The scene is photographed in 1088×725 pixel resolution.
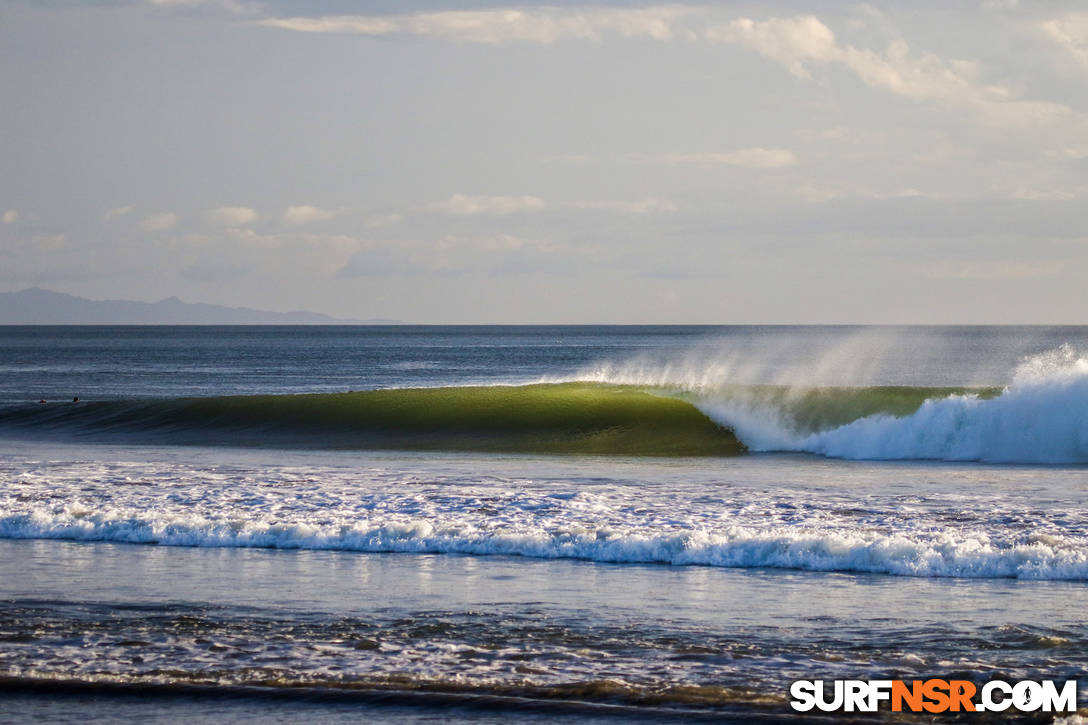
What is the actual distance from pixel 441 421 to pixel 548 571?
17466 mm

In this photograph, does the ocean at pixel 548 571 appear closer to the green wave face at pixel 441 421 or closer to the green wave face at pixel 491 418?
the green wave face at pixel 441 421

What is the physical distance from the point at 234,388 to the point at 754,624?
50557 mm

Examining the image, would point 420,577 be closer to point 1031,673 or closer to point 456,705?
point 456,705

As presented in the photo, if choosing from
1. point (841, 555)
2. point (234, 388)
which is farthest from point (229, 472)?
point (234, 388)

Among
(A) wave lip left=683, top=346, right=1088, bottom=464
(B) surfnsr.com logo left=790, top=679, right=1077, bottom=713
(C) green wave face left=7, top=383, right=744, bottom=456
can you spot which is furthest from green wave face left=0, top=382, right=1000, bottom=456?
(B) surfnsr.com logo left=790, top=679, right=1077, bottom=713

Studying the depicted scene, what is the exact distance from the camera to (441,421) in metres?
28.0

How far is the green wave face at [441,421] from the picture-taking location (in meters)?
25.4

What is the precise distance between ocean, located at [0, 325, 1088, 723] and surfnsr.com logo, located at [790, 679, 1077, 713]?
0.42 feet

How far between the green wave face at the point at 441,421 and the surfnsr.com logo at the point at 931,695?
51.6 ft

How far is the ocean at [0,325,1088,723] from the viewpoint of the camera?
7.20 m

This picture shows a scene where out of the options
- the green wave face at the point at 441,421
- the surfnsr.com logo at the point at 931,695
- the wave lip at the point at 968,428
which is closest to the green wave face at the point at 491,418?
the green wave face at the point at 441,421

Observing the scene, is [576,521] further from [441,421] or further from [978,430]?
[441,421]

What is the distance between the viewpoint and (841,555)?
36.0 ft

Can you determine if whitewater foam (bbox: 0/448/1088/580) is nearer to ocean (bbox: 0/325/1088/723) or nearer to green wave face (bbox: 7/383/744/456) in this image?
ocean (bbox: 0/325/1088/723)
